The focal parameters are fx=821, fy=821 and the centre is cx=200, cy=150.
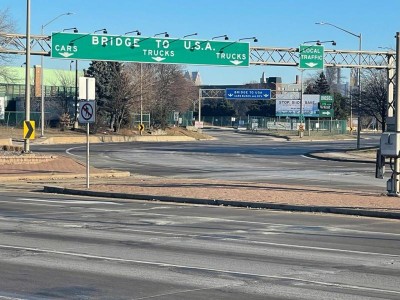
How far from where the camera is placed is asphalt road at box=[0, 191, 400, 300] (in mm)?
10062

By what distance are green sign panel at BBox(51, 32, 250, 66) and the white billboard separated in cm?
7632

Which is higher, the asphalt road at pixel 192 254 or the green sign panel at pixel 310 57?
the green sign panel at pixel 310 57

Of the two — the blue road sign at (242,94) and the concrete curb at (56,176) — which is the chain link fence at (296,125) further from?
the concrete curb at (56,176)

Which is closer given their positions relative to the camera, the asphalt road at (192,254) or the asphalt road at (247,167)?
the asphalt road at (192,254)

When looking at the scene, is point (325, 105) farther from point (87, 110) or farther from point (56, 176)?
point (87, 110)

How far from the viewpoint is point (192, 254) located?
520 inches

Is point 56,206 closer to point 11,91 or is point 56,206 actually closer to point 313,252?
point 313,252

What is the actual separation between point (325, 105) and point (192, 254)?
376 feet

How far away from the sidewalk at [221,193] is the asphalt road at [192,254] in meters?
1.19

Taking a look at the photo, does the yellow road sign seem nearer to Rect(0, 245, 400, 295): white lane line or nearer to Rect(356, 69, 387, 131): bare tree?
Rect(0, 245, 400, 295): white lane line

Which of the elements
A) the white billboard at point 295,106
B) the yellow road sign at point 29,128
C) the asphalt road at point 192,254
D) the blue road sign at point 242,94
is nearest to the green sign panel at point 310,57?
the yellow road sign at point 29,128

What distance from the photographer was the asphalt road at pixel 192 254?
10062 mm

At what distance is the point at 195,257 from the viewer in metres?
12.9

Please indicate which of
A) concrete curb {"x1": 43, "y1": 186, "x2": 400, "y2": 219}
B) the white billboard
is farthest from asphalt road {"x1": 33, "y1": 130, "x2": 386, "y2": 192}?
the white billboard
